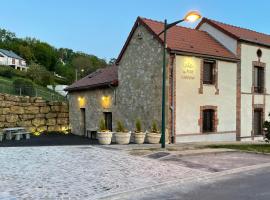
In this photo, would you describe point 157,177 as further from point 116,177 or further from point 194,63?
point 194,63

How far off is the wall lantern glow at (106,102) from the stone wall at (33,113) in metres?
6.12

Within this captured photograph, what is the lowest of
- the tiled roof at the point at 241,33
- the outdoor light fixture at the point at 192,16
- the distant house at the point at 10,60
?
the outdoor light fixture at the point at 192,16

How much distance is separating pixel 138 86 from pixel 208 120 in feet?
15.3

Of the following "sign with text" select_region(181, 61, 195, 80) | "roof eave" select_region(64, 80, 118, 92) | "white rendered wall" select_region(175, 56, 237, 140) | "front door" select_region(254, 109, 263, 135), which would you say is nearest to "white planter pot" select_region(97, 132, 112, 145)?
"white rendered wall" select_region(175, 56, 237, 140)

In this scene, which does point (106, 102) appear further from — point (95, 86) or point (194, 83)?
point (194, 83)

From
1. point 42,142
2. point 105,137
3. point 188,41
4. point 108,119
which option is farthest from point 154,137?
point 108,119

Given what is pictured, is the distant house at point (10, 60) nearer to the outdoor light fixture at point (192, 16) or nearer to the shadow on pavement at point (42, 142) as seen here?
the shadow on pavement at point (42, 142)

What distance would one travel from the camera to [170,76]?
18.1 meters

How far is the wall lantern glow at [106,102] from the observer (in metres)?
23.5

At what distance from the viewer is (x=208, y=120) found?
20.0m

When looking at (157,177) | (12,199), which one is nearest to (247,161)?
(157,177)

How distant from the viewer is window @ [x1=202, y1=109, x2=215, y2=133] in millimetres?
19750

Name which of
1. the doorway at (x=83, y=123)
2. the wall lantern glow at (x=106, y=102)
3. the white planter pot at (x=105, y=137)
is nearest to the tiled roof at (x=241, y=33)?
the wall lantern glow at (x=106, y=102)

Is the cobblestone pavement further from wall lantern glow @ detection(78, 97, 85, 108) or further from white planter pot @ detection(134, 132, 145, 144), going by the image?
wall lantern glow @ detection(78, 97, 85, 108)
